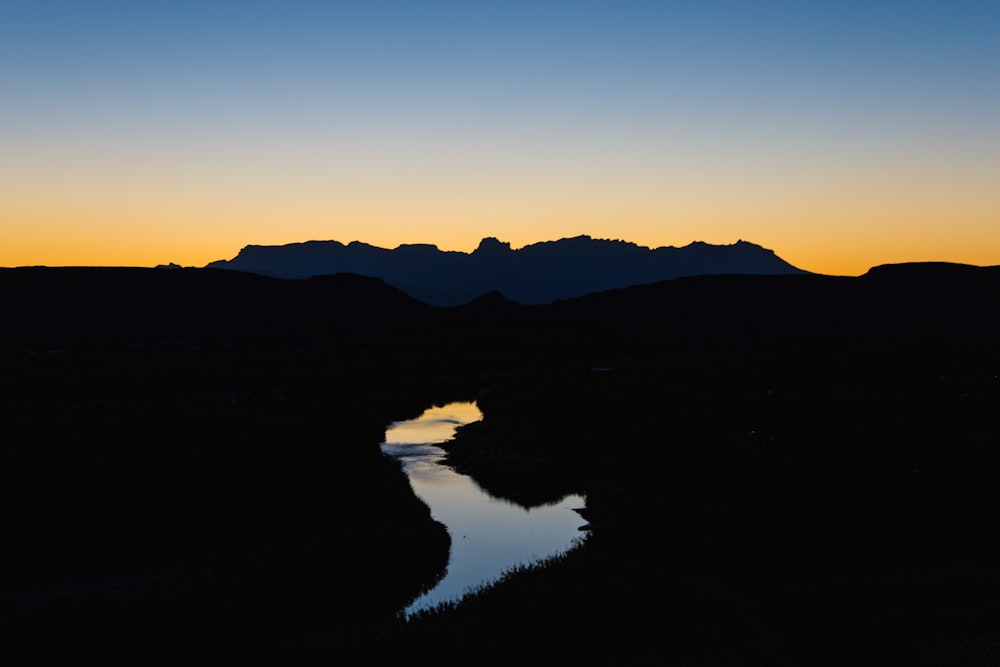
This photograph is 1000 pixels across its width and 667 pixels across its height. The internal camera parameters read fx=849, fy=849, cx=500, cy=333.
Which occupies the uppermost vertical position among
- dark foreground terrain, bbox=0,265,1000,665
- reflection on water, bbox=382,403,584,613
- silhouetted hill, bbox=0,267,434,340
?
silhouetted hill, bbox=0,267,434,340

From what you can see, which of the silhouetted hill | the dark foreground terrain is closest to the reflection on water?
the dark foreground terrain

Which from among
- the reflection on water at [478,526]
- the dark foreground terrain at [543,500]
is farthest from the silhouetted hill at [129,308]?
the reflection on water at [478,526]

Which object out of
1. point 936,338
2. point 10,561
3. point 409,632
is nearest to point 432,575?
point 409,632

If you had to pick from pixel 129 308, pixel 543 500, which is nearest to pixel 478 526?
pixel 543 500

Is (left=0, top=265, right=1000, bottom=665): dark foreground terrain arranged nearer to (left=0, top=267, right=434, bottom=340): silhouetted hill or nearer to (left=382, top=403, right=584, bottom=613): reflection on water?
(left=382, top=403, right=584, bottom=613): reflection on water

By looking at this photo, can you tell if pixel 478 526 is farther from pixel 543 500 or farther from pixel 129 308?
pixel 129 308

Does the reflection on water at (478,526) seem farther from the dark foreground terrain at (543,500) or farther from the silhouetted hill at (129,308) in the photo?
the silhouetted hill at (129,308)
